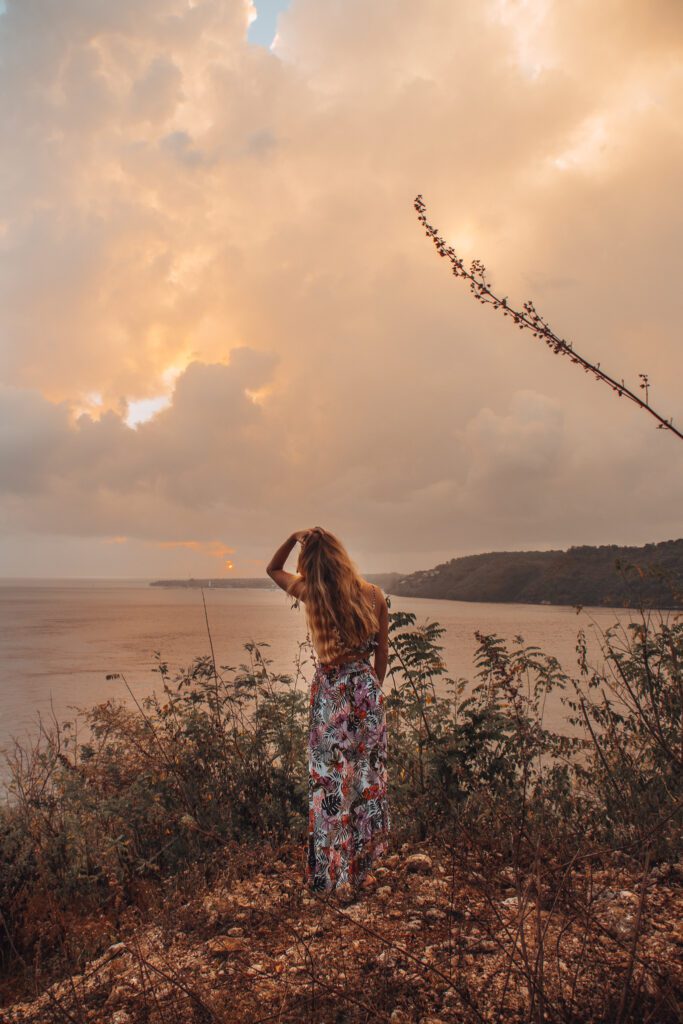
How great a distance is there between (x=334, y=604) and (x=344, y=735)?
929 mm

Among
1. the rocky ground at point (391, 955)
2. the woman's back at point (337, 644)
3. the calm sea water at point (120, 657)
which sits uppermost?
the woman's back at point (337, 644)

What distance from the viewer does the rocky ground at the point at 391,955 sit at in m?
2.35

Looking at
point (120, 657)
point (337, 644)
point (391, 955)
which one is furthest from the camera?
point (120, 657)

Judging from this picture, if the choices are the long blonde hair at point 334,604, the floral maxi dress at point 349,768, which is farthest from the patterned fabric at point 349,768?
the long blonde hair at point 334,604

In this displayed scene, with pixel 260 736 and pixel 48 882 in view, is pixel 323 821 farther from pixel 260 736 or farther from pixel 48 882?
pixel 48 882

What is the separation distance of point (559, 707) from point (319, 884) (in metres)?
9.35

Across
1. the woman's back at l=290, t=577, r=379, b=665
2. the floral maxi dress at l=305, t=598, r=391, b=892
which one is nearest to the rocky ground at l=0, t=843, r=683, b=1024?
the floral maxi dress at l=305, t=598, r=391, b=892

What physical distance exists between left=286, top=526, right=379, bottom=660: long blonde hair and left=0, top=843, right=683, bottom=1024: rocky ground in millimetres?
1469

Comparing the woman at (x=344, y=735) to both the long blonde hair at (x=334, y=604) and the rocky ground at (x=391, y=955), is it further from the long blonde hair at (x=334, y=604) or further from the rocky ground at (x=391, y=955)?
the rocky ground at (x=391, y=955)

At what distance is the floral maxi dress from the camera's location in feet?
14.6

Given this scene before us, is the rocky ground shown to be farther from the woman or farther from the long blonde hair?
the long blonde hair

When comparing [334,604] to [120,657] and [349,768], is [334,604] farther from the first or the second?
[120,657]

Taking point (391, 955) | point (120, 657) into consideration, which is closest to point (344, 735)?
point (391, 955)

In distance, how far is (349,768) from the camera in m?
4.52
